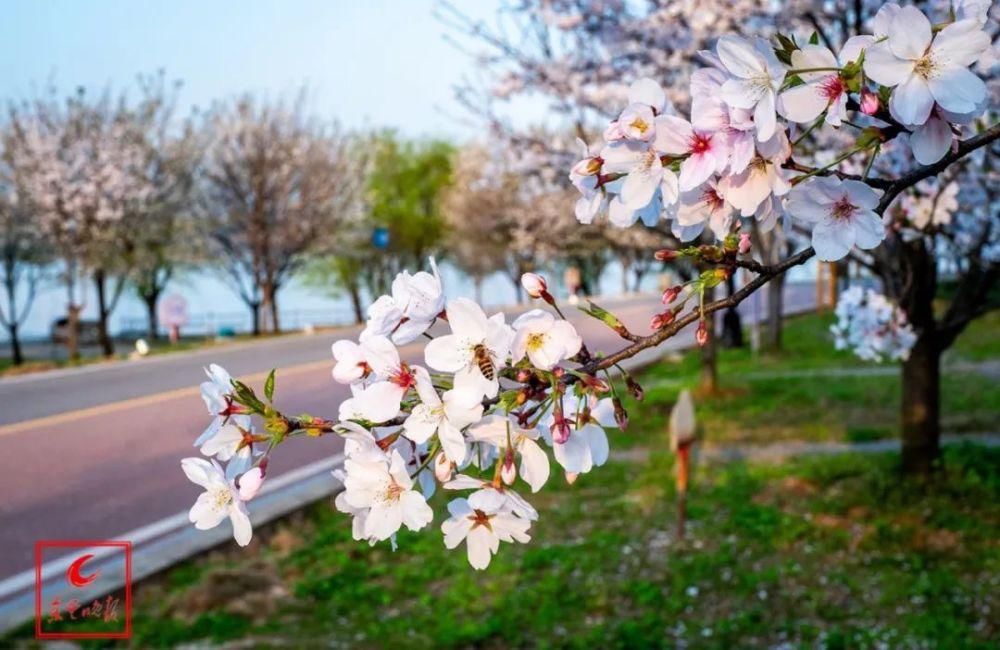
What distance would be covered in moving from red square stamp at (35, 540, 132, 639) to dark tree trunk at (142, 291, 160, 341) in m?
28.7

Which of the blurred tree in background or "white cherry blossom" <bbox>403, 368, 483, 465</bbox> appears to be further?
the blurred tree in background

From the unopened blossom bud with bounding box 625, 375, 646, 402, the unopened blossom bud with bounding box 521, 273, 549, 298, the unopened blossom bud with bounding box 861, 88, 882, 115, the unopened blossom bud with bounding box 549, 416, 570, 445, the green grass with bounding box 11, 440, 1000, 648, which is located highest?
the unopened blossom bud with bounding box 861, 88, 882, 115

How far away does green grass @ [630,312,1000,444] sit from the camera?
898 cm

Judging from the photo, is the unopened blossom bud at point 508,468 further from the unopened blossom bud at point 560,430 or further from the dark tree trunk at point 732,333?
the dark tree trunk at point 732,333

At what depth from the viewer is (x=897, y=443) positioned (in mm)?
8242

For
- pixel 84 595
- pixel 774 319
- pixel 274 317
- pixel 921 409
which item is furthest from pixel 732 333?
pixel 274 317

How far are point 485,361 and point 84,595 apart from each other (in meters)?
4.77

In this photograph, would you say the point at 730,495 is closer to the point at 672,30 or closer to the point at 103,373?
the point at 672,30

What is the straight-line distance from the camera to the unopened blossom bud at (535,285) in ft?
4.14

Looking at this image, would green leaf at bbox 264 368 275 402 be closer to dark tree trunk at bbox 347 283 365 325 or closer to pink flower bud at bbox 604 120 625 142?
pink flower bud at bbox 604 120 625 142

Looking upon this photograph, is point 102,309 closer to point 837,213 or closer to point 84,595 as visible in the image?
point 84,595

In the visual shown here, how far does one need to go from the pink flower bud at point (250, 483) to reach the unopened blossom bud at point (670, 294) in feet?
1.82

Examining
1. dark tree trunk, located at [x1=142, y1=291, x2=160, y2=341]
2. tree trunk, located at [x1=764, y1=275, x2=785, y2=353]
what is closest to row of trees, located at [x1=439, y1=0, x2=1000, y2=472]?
tree trunk, located at [x1=764, y1=275, x2=785, y2=353]

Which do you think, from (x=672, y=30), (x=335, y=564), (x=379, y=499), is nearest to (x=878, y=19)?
(x=379, y=499)
